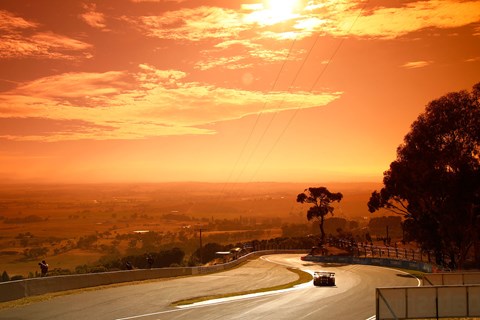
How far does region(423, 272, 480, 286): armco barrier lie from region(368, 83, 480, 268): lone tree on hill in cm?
1981

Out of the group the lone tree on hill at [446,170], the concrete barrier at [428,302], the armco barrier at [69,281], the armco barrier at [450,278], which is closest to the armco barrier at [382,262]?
the lone tree on hill at [446,170]

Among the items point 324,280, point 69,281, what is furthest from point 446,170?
point 69,281

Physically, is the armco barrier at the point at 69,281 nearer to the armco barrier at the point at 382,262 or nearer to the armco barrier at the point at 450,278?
the armco barrier at the point at 450,278

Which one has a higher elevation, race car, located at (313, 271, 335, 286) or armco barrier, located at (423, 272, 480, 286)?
armco barrier, located at (423, 272, 480, 286)

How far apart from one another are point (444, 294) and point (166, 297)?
1675 centimetres

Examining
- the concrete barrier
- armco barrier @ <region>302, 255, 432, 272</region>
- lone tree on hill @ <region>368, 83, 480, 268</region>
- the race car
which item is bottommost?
armco barrier @ <region>302, 255, 432, 272</region>

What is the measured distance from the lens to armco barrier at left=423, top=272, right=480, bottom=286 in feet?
79.0

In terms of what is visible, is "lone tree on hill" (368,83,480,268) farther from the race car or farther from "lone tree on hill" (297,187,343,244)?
"lone tree on hill" (297,187,343,244)

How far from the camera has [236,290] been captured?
1348 inches

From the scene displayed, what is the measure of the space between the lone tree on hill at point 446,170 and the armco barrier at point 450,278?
19.8m

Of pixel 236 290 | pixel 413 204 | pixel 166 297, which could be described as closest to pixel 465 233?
pixel 413 204

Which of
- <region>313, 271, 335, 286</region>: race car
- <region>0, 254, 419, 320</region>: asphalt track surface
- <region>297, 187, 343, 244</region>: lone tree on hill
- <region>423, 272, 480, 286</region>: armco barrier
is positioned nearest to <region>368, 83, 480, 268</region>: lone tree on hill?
<region>0, 254, 419, 320</region>: asphalt track surface

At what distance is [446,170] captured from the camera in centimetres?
4406

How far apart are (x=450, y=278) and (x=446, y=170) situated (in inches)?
873
